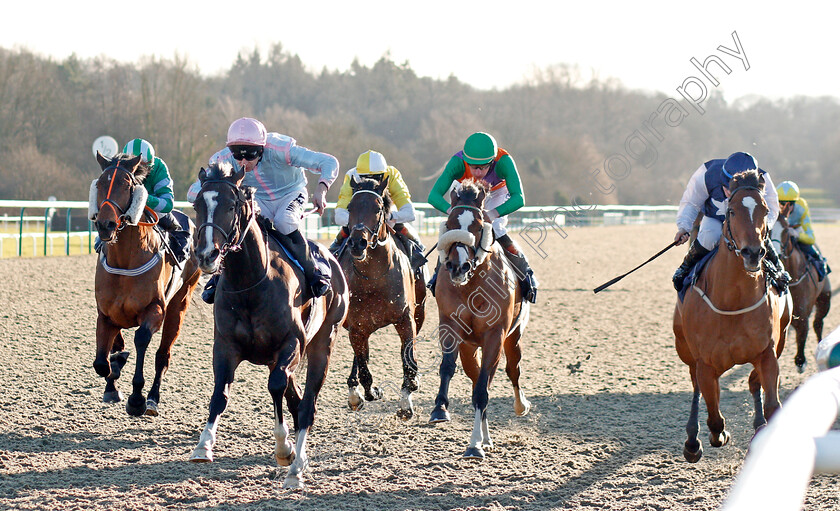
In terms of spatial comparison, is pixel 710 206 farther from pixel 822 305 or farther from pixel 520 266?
pixel 822 305

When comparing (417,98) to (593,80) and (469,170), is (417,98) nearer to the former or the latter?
(593,80)


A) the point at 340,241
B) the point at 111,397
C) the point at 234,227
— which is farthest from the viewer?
the point at 340,241

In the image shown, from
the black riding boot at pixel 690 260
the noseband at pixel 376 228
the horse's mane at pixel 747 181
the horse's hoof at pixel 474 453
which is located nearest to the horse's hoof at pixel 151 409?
the noseband at pixel 376 228

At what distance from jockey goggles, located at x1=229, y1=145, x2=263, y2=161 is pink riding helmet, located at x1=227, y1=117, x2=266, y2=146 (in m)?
0.03

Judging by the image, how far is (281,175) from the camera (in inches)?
210

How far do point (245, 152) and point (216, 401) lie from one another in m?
1.59

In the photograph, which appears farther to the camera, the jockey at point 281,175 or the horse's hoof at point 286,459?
the jockey at point 281,175

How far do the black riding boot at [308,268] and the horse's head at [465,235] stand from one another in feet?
2.63

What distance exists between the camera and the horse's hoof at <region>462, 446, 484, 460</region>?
16.5ft

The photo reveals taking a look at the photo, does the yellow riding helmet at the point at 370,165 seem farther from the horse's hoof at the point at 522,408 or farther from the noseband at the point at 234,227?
the noseband at the point at 234,227

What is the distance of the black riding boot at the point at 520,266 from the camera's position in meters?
6.06

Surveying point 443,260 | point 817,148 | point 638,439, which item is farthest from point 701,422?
point 817,148

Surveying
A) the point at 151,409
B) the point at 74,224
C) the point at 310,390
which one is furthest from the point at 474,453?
the point at 74,224

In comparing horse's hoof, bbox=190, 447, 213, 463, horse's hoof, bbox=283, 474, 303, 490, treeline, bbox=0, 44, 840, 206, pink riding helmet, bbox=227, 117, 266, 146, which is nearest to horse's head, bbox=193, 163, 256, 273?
pink riding helmet, bbox=227, 117, 266, 146
